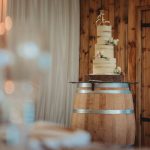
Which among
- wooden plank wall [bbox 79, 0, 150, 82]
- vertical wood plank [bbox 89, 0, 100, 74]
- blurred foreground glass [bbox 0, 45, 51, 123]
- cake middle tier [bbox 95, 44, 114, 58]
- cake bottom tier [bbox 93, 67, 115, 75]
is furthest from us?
vertical wood plank [bbox 89, 0, 100, 74]

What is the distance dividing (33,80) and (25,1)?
4.31 metres

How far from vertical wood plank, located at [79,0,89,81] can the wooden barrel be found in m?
2.51

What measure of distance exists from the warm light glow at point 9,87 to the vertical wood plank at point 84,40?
4751mm

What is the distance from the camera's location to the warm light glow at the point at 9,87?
515 mm

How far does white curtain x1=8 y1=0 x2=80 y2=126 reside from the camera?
4.69 meters

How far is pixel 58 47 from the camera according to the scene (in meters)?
5.02

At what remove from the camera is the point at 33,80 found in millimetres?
516

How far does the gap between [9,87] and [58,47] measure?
452 centimetres

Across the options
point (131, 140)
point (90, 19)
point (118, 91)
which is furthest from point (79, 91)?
point (90, 19)

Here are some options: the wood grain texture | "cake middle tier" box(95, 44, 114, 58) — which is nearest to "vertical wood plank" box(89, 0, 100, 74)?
the wood grain texture

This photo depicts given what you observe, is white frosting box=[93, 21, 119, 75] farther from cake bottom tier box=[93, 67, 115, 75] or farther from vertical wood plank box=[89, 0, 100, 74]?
vertical wood plank box=[89, 0, 100, 74]

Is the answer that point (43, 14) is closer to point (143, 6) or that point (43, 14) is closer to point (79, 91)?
point (143, 6)

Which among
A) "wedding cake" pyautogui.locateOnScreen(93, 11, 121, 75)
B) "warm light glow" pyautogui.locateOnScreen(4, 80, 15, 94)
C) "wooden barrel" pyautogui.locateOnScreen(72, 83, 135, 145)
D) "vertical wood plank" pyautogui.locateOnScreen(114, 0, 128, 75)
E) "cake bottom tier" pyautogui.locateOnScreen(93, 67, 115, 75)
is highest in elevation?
"vertical wood plank" pyautogui.locateOnScreen(114, 0, 128, 75)

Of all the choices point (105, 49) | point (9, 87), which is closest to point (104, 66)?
point (105, 49)
